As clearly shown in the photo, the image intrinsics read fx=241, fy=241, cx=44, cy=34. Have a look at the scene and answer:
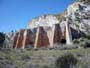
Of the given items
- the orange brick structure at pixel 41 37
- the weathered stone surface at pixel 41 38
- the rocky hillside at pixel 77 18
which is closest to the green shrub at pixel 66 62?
the orange brick structure at pixel 41 37

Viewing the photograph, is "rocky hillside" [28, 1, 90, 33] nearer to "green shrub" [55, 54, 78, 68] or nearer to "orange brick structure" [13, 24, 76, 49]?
"orange brick structure" [13, 24, 76, 49]

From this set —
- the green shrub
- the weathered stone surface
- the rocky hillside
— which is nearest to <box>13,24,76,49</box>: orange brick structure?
the weathered stone surface

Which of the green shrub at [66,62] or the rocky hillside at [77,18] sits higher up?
the rocky hillside at [77,18]

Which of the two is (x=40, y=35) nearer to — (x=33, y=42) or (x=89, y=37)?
(x=33, y=42)

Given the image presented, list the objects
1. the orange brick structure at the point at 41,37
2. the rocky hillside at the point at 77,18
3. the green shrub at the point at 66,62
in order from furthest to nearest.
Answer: the rocky hillside at the point at 77,18 → the orange brick structure at the point at 41,37 → the green shrub at the point at 66,62

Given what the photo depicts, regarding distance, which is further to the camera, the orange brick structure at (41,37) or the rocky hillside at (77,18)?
the rocky hillside at (77,18)

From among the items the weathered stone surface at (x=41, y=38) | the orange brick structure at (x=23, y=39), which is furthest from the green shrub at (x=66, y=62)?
the orange brick structure at (x=23, y=39)

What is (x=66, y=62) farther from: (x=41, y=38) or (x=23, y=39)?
(x=23, y=39)

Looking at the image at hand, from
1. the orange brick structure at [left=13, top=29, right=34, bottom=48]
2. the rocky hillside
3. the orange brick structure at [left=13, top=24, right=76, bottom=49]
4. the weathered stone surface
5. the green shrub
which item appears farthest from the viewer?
the rocky hillside

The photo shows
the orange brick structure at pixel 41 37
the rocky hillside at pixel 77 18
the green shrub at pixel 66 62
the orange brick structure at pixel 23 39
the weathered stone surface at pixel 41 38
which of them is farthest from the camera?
the rocky hillside at pixel 77 18

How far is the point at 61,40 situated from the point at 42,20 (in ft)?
186

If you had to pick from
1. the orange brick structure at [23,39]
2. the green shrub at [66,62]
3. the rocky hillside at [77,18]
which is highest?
the rocky hillside at [77,18]

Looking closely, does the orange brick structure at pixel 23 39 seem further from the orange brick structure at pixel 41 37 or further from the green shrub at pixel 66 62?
the green shrub at pixel 66 62

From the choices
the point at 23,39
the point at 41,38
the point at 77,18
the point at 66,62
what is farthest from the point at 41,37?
the point at 66,62
